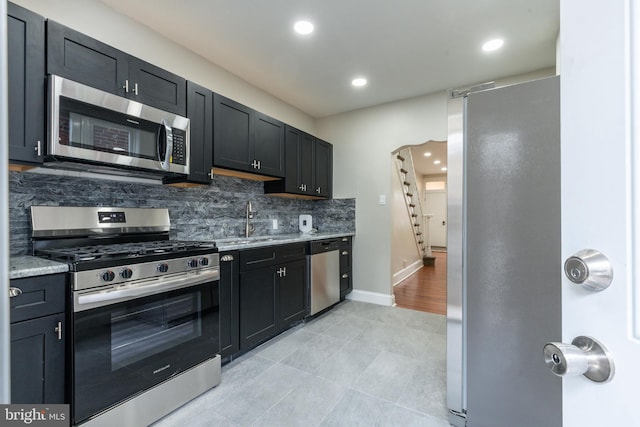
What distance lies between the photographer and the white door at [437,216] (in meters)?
9.54

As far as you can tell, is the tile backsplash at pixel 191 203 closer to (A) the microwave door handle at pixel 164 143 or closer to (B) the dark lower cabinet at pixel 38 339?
(A) the microwave door handle at pixel 164 143

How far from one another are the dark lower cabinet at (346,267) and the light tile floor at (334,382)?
0.76 meters

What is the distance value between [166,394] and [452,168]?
214 centimetres

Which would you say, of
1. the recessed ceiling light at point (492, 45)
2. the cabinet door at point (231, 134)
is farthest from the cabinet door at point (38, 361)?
the recessed ceiling light at point (492, 45)

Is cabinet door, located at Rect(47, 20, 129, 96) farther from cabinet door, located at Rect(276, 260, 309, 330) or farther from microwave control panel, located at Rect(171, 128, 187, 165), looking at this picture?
cabinet door, located at Rect(276, 260, 309, 330)

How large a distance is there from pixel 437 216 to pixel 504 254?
8.88 m

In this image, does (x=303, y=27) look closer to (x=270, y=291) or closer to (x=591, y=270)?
(x=270, y=291)

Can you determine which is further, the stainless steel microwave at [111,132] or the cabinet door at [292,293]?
the cabinet door at [292,293]

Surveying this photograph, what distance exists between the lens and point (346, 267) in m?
3.80

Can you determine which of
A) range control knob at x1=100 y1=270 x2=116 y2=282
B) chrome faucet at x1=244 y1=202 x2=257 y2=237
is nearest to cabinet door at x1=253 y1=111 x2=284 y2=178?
chrome faucet at x1=244 y1=202 x2=257 y2=237

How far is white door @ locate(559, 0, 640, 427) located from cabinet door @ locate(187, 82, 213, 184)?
2.24 m

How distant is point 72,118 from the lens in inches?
61.7

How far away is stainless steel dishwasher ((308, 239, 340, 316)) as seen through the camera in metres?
3.09

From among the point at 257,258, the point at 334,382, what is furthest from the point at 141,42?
the point at 334,382
